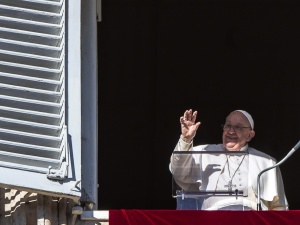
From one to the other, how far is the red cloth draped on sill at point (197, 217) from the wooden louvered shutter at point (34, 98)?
0.42m

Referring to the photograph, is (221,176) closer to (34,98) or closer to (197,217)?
(197,217)

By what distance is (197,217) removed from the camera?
959 centimetres

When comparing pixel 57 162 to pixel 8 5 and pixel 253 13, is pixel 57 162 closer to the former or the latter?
pixel 8 5

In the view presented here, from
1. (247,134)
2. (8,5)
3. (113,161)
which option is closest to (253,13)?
(113,161)

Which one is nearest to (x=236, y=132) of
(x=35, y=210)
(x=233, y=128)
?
(x=233, y=128)

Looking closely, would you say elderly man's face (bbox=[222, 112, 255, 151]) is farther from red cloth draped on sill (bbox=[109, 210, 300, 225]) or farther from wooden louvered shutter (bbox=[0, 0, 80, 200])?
wooden louvered shutter (bbox=[0, 0, 80, 200])

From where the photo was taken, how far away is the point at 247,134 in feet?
Result: 34.7

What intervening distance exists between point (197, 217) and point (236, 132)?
1.07 metres

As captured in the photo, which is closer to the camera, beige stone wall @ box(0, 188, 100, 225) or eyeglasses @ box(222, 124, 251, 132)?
beige stone wall @ box(0, 188, 100, 225)

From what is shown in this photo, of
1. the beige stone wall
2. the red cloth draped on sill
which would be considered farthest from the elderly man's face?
the beige stone wall

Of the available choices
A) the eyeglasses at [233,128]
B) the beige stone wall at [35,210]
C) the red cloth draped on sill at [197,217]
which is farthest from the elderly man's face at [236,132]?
the beige stone wall at [35,210]

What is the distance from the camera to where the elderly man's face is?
10484mm

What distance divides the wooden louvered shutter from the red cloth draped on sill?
42 centimetres

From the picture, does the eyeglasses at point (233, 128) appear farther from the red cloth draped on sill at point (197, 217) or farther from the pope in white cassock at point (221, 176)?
the red cloth draped on sill at point (197, 217)
